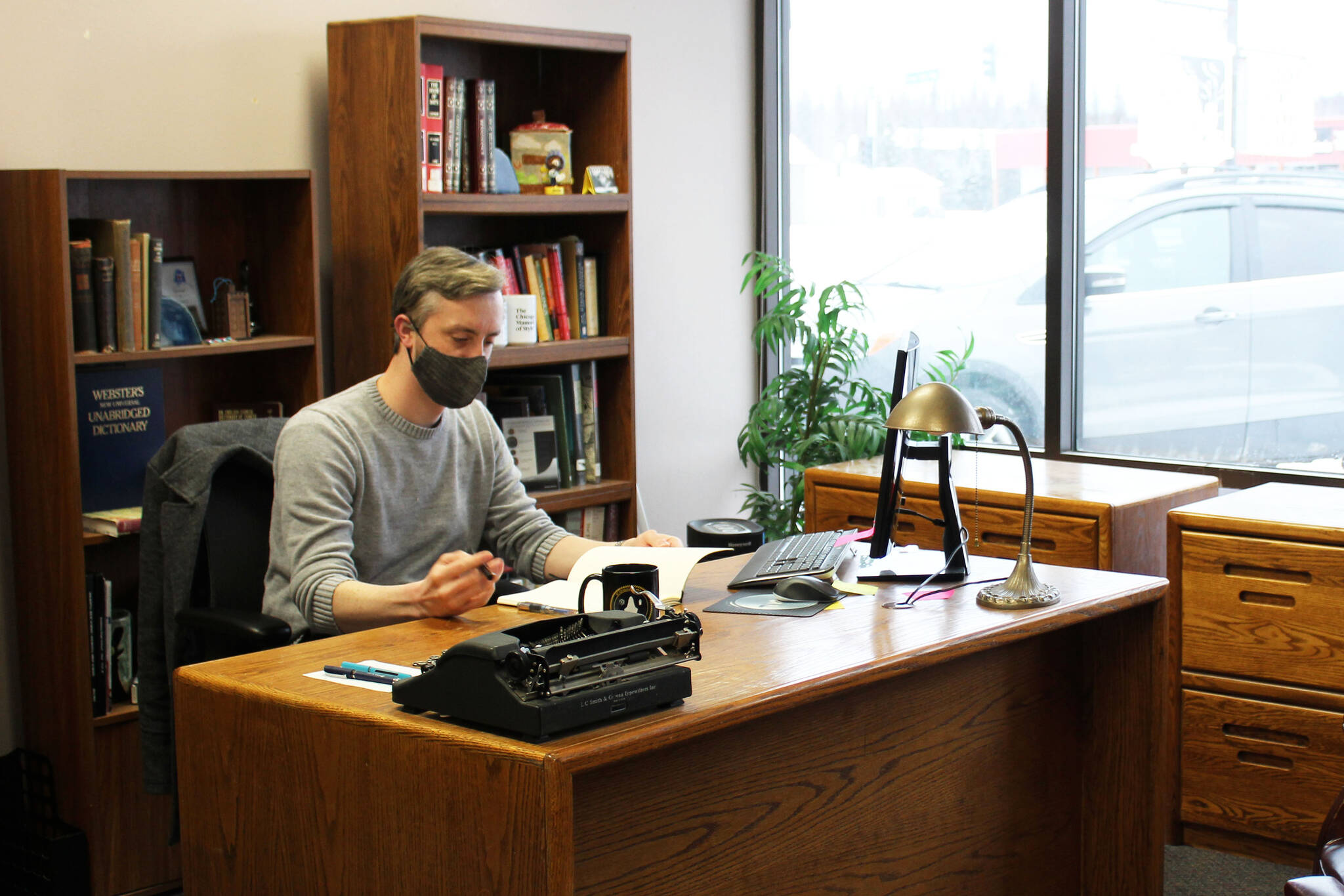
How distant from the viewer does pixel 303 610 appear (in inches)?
88.0

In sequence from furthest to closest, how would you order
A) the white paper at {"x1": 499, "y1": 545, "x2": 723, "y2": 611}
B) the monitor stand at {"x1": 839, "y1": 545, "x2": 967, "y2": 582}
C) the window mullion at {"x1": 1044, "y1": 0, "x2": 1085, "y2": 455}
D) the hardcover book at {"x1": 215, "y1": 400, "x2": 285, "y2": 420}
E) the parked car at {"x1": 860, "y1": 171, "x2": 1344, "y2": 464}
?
the window mullion at {"x1": 1044, "y1": 0, "x2": 1085, "y2": 455}
the parked car at {"x1": 860, "y1": 171, "x2": 1344, "y2": 464}
the hardcover book at {"x1": 215, "y1": 400, "x2": 285, "y2": 420}
the monitor stand at {"x1": 839, "y1": 545, "x2": 967, "y2": 582}
the white paper at {"x1": 499, "y1": 545, "x2": 723, "y2": 611}

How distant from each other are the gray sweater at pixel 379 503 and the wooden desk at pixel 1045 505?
0.85 meters

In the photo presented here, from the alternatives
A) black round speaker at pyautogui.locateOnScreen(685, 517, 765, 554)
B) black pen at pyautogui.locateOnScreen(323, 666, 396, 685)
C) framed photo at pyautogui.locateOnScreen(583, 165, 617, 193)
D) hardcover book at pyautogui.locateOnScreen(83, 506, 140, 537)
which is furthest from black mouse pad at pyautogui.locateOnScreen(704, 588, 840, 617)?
framed photo at pyautogui.locateOnScreen(583, 165, 617, 193)

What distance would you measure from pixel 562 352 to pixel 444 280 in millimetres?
1221

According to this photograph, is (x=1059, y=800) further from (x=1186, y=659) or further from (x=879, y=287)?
(x=879, y=287)

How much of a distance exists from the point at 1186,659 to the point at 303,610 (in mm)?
1896

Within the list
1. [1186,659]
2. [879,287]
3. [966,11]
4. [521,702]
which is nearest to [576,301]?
[879,287]

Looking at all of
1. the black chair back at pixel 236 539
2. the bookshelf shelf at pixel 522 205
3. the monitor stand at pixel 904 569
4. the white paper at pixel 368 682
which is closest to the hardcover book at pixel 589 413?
the bookshelf shelf at pixel 522 205

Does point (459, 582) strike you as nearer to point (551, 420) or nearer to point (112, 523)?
point (112, 523)

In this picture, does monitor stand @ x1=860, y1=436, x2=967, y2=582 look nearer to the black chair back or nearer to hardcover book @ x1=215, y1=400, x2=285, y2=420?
the black chair back

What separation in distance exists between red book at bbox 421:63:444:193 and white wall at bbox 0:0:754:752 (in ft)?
1.15

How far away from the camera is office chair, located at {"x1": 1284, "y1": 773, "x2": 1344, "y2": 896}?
5.79 feet

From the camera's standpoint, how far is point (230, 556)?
8.30 feet

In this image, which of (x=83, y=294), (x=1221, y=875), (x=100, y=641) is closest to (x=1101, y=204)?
(x=1221, y=875)
